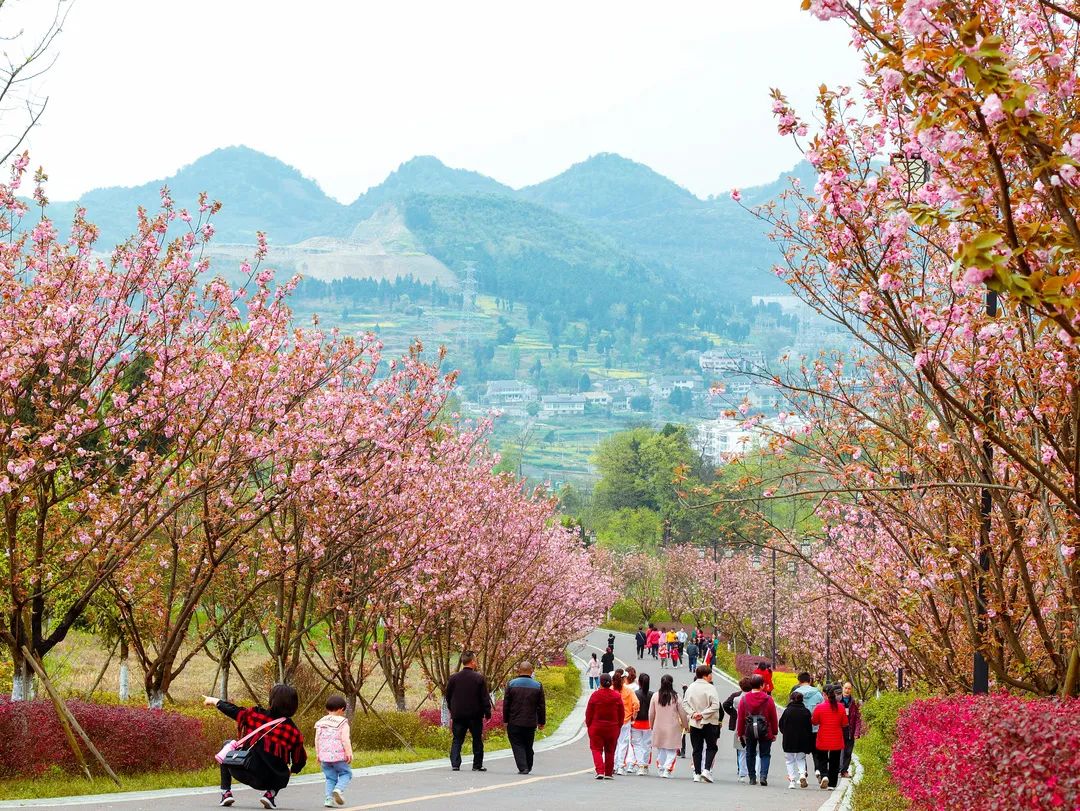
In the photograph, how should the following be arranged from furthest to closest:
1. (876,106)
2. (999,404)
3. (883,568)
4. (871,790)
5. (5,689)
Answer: (5,689) → (883,568) → (871,790) → (999,404) → (876,106)

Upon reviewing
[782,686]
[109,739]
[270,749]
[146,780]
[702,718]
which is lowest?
[782,686]

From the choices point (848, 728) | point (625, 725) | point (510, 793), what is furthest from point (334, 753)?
point (848, 728)

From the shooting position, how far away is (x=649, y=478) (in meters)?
141

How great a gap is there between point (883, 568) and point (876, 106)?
9190 millimetres

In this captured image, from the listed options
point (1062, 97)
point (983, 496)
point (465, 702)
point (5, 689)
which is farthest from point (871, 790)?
point (5, 689)

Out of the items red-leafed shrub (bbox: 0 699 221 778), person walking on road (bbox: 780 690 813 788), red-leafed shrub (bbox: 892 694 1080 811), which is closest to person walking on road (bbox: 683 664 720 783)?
person walking on road (bbox: 780 690 813 788)

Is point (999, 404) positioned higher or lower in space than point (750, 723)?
higher

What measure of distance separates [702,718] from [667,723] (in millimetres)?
557

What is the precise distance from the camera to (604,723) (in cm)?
1698

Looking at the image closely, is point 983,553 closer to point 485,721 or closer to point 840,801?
point 840,801

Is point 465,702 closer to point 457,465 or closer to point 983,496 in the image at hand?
Result: point 983,496

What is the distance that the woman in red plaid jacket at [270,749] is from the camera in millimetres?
10789

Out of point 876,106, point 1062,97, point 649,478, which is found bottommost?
point 649,478

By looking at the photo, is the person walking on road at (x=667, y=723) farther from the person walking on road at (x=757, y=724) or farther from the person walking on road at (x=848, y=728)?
the person walking on road at (x=848, y=728)
